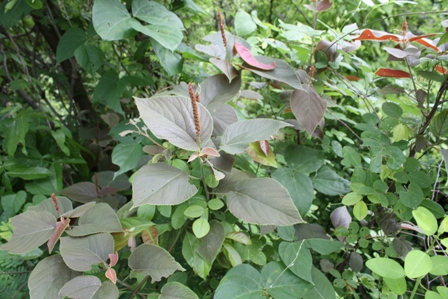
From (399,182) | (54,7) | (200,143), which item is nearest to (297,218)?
(200,143)

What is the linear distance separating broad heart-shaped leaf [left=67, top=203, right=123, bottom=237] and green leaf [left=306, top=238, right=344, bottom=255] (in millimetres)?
395

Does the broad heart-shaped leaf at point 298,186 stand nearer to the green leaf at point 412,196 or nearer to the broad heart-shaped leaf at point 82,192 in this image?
the green leaf at point 412,196

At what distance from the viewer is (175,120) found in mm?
546

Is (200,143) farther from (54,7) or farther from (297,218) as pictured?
(54,7)

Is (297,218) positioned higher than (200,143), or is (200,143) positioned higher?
(200,143)

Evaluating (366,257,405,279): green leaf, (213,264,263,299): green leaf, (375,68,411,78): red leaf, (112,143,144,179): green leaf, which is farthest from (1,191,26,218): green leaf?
(375,68,411,78): red leaf

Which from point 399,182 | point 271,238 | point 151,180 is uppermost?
point 151,180

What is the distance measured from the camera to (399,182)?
678 millimetres

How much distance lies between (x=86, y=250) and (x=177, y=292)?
175 millimetres

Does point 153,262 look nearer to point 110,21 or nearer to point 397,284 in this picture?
point 397,284

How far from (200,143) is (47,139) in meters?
0.88

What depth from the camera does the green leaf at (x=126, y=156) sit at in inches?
32.7

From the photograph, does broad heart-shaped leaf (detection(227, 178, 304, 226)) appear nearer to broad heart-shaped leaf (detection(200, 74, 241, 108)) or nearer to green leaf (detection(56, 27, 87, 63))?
broad heart-shaped leaf (detection(200, 74, 241, 108))

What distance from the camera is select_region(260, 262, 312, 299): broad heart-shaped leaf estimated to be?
595 mm
